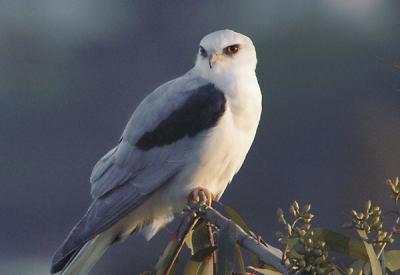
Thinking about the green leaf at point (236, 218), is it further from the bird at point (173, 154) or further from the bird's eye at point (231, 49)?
the bird's eye at point (231, 49)

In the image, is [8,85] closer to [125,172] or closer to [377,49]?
[377,49]

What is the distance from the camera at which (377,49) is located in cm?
593

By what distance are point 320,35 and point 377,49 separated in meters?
0.73

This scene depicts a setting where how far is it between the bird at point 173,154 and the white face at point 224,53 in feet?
0.07

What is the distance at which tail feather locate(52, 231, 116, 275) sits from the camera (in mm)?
2160

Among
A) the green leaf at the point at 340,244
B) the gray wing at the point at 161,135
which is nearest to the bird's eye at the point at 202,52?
the gray wing at the point at 161,135

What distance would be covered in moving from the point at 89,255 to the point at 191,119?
398mm

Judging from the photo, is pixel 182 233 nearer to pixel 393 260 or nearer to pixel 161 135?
pixel 393 260

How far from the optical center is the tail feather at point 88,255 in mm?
2160

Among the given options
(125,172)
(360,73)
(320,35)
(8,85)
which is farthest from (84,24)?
(125,172)

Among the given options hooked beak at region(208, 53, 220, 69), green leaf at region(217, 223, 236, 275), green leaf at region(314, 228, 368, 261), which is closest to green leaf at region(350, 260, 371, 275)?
green leaf at region(314, 228, 368, 261)

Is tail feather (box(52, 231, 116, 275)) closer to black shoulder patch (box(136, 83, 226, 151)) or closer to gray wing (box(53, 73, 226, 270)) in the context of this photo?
gray wing (box(53, 73, 226, 270))

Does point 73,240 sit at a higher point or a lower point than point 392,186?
lower

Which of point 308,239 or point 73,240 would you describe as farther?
point 73,240
